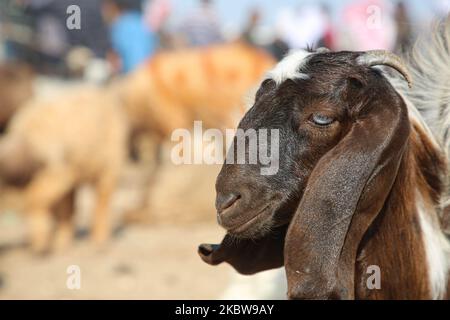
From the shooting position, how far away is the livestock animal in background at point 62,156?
8344mm

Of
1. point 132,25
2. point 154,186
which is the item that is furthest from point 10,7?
point 154,186

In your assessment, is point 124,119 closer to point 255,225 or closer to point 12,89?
point 12,89

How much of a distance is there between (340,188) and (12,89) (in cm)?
796

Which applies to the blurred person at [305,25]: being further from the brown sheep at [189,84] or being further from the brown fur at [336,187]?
the brown fur at [336,187]

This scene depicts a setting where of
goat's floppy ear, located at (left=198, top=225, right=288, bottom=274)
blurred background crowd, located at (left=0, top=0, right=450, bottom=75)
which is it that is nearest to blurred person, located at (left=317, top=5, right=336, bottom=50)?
blurred background crowd, located at (left=0, top=0, right=450, bottom=75)

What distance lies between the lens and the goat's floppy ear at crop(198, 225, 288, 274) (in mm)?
2986

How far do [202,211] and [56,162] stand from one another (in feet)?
8.77

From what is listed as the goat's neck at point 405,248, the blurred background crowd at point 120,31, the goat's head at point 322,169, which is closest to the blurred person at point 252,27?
the blurred background crowd at point 120,31

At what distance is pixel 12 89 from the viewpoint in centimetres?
991

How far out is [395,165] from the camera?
272 cm

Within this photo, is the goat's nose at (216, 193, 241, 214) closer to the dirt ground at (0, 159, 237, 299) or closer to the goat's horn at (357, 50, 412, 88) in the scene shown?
the goat's horn at (357, 50, 412, 88)

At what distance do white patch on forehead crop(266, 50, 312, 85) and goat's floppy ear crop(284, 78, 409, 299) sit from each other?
0.94 feet

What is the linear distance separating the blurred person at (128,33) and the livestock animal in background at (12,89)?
5.82 feet
